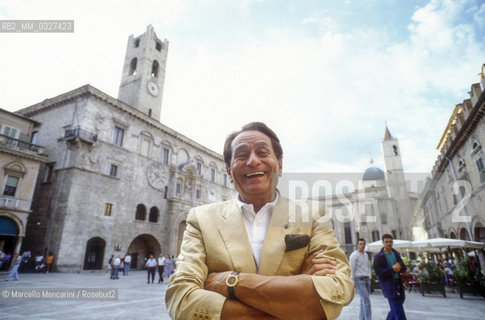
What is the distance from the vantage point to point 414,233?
40.5 metres

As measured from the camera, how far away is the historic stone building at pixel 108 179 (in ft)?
64.2

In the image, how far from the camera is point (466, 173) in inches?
563

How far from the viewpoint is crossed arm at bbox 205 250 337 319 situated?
4.86ft

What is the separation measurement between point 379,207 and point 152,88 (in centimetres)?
4000

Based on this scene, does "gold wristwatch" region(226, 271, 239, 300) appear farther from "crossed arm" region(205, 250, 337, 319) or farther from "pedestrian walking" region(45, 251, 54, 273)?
"pedestrian walking" region(45, 251, 54, 273)

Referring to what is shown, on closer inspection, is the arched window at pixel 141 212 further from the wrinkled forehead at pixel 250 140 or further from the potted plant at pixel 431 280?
the wrinkled forehead at pixel 250 140

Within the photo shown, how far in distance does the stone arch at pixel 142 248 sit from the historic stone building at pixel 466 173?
80.5ft

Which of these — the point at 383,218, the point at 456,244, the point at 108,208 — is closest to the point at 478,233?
the point at 456,244

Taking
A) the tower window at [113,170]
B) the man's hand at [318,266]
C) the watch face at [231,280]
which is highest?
the tower window at [113,170]

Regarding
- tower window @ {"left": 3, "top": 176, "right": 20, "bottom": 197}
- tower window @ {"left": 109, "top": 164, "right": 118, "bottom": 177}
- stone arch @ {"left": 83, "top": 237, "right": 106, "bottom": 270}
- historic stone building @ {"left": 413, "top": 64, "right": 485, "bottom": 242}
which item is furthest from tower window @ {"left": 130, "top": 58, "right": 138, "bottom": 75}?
historic stone building @ {"left": 413, "top": 64, "right": 485, "bottom": 242}

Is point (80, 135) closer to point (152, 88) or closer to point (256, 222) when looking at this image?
point (152, 88)

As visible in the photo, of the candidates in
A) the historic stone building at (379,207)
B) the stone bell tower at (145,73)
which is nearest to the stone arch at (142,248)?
the stone bell tower at (145,73)

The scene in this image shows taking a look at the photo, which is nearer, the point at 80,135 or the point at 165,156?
the point at 80,135

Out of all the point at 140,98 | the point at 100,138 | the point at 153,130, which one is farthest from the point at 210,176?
the point at 100,138
